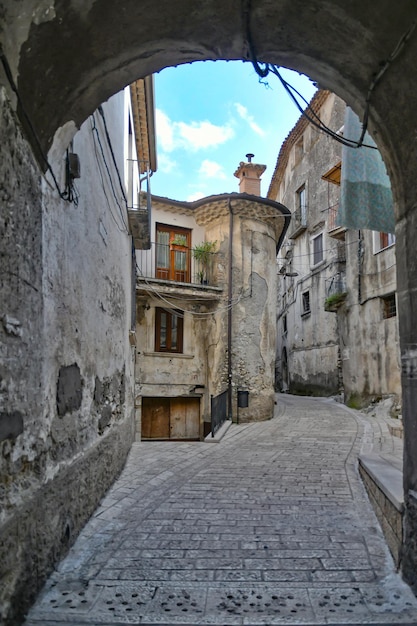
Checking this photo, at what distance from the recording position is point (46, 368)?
2971 mm

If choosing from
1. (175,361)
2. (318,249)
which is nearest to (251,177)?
(318,249)

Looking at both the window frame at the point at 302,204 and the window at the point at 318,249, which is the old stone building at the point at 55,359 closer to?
the window at the point at 318,249

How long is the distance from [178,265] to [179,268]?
11cm

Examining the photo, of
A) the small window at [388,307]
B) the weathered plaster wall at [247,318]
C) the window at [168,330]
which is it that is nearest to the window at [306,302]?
the small window at [388,307]

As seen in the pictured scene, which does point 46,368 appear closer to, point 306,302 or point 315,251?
point 315,251

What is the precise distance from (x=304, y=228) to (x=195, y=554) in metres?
23.1

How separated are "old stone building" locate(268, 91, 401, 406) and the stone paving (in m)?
8.89

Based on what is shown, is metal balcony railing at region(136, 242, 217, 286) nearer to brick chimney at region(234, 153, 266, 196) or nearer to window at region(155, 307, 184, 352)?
window at region(155, 307, 184, 352)

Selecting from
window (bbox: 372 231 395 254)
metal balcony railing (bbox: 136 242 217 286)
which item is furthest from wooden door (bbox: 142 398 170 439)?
window (bbox: 372 231 395 254)

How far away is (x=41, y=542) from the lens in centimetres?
278

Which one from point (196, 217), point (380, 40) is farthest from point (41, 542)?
point (196, 217)

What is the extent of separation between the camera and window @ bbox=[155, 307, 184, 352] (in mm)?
14070

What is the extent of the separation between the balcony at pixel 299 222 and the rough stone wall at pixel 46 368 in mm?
21343

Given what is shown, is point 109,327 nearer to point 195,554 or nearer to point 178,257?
point 195,554
